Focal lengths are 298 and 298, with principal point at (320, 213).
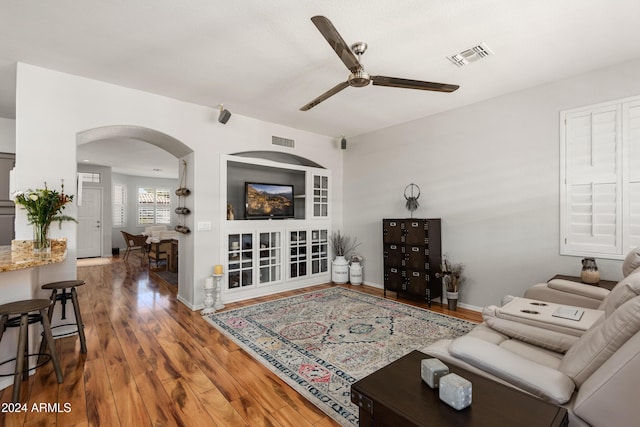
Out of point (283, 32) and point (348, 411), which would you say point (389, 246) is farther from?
point (283, 32)

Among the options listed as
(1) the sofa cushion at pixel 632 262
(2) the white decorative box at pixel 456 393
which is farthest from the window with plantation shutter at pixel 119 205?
(1) the sofa cushion at pixel 632 262

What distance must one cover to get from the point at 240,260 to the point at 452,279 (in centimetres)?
309

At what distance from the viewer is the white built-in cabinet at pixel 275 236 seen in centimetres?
455

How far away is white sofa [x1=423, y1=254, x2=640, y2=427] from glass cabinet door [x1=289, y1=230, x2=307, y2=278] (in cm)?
370

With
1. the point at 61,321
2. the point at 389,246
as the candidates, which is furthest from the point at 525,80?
the point at 61,321

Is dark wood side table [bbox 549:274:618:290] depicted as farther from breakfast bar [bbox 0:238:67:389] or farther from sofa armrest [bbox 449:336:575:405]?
breakfast bar [bbox 0:238:67:389]

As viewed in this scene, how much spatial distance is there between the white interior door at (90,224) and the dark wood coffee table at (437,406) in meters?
10.1

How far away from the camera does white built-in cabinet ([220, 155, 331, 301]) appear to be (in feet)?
14.9

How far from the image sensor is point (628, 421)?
1.04 m

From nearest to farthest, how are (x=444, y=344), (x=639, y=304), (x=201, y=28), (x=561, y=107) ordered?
(x=639, y=304) < (x=444, y=344) < (x=201, y=28) < (x=561, y=107)

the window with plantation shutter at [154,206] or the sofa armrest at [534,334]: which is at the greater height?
the window with plantation shutter at [154,206]

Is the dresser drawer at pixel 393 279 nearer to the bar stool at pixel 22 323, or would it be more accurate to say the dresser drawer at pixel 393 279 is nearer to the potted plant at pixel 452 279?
the potted plant at pixel 452 279

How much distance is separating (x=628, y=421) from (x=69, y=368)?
3596mm

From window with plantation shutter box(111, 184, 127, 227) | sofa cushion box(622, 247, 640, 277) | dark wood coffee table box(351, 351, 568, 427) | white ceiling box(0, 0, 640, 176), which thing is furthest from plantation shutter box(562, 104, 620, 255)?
window with plantation shutter box(111, 184, 127, 227)
